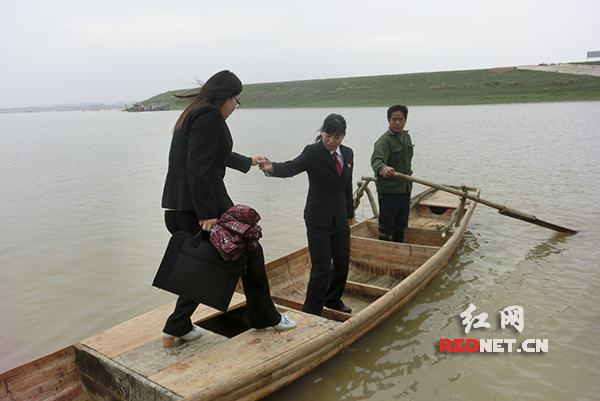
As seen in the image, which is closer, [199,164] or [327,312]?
[199,164]

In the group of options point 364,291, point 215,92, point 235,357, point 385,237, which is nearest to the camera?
point 215,92

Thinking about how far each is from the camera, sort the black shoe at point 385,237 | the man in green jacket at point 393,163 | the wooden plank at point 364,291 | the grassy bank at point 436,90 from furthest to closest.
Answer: the grassy bank at point 436,90 → the black shoe at point 385,237 → the man in green jacket at point 393,163 → the wooden plank at point 364,291

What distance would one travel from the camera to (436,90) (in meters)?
65.2

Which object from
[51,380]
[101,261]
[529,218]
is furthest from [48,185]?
[529,218]

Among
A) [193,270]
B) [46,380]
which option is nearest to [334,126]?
[193,270]

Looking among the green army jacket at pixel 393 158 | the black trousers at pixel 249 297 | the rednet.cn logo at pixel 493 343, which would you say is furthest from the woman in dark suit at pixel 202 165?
the green army jacket at pixel 393 158

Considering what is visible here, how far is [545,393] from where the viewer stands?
349cm

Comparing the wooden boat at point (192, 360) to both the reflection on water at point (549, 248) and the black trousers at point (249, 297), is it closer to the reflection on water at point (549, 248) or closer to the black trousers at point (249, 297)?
the black trousers at point (249, 297)

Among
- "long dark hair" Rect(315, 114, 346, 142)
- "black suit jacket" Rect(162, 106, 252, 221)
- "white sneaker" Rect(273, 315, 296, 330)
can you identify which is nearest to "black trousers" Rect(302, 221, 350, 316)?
"white sneaker" Rect(273, 315, 296, 330)

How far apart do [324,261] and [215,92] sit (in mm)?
1943

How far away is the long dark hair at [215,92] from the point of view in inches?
109

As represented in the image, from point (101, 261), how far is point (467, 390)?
5.79m

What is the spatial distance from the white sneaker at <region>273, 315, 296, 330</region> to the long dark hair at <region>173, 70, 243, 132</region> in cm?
182

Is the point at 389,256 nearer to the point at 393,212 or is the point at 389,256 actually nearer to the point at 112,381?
the point at 393,212
